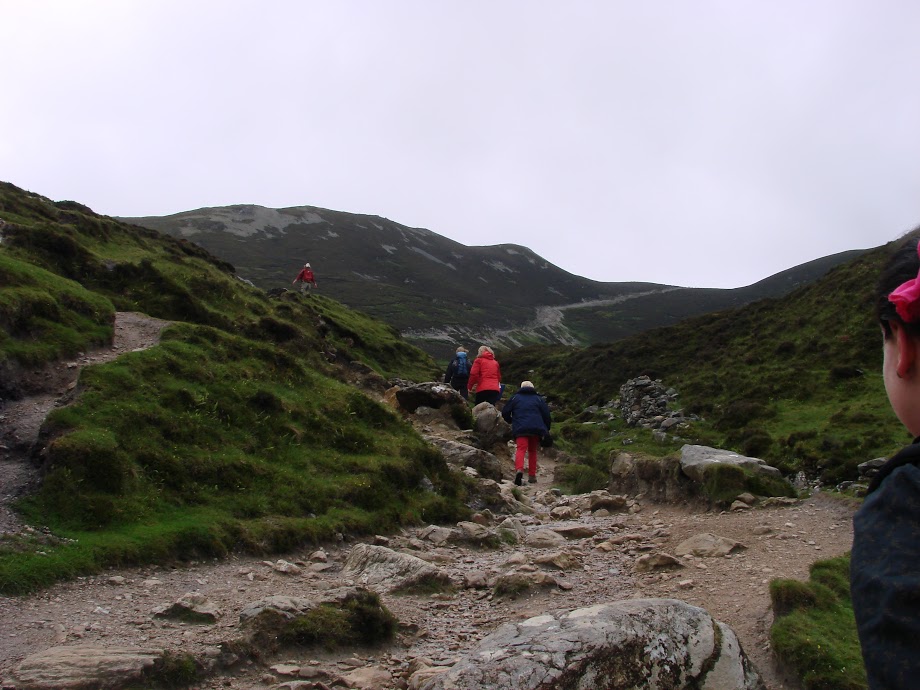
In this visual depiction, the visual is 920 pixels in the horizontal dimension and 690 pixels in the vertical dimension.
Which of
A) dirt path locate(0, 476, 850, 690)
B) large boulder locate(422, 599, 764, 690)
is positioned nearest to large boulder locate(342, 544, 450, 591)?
dirt path locate(0, 476, 850, 690)

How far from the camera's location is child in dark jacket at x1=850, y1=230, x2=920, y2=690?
1.83 metres

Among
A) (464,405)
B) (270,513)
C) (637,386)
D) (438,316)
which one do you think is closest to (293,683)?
(270,513)

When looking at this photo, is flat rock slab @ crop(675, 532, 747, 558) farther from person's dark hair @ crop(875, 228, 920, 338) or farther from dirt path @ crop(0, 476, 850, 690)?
person's dark hair @ crop(875, 228, 920, 338)

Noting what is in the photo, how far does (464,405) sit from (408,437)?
25.1 feet

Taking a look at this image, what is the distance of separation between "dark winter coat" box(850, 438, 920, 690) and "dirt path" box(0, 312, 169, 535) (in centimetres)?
890

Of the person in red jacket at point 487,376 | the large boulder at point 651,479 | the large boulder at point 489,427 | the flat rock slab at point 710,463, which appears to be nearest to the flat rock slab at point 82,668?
the flat rock slab at point 710,463

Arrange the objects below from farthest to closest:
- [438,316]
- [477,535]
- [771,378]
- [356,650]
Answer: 1. [438,316]
2. [771,378]
3. [477,535]
4. [356,650]

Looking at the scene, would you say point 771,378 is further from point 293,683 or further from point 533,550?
point 293,683

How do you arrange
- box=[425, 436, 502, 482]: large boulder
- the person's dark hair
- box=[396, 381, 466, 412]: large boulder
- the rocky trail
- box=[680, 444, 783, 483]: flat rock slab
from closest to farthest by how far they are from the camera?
the person's dark hair
the rocky trail
box=[680, 444, 783, 483]: flat rock slab
box=[425, 436, 502, 482]: large boulder
box=[396, 381, 466, 412]: large boulder

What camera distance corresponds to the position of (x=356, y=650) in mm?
6742

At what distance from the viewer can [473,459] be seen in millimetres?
17938

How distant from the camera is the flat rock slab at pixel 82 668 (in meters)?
5.09

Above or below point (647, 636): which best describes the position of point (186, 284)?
above

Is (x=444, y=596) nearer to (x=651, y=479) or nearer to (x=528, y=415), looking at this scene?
(x=651, y=479)
